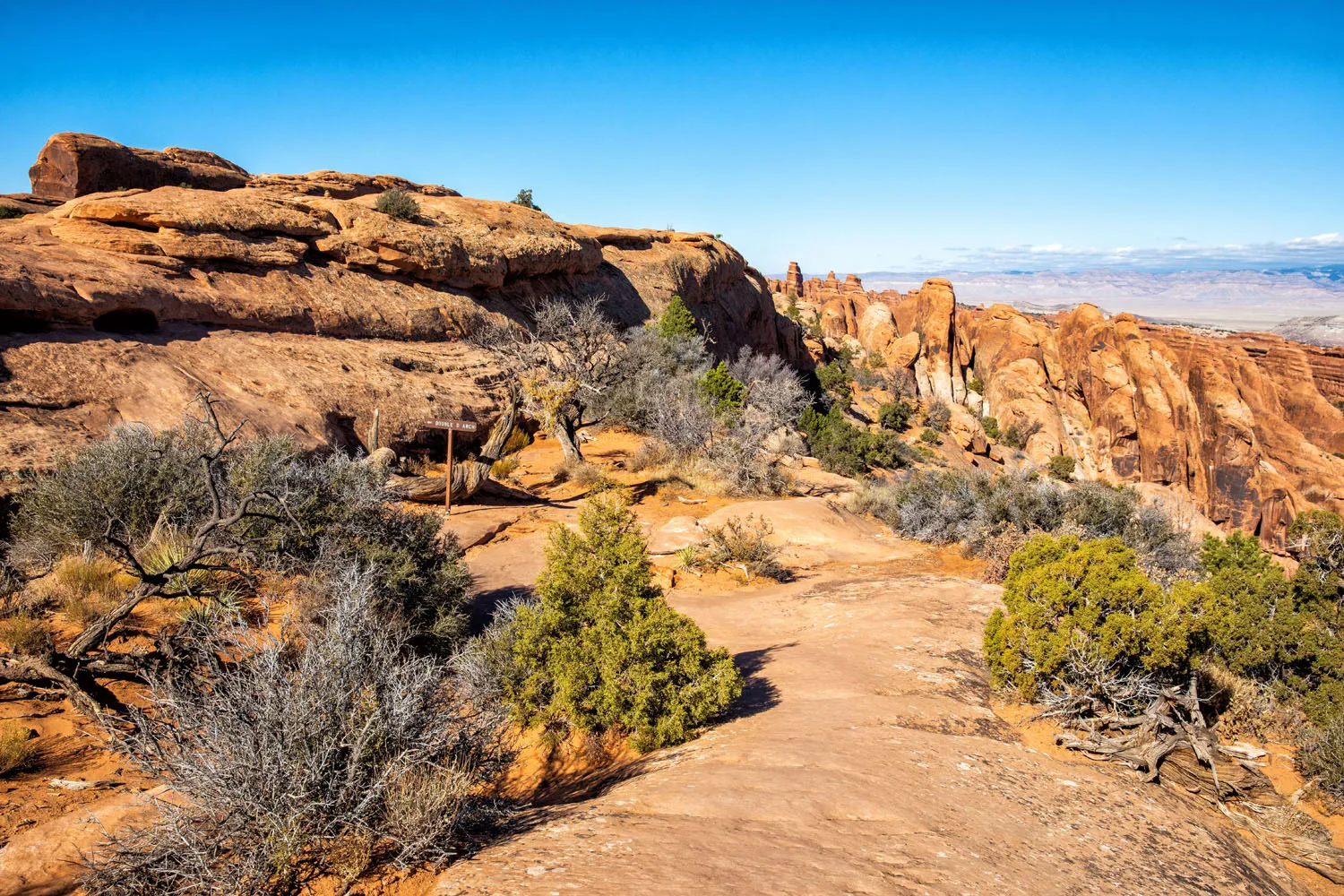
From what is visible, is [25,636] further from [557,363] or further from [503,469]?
[557,363]

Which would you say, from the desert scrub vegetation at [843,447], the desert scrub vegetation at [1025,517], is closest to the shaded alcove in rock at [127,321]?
the desert scrub vegetation at [1025,517]

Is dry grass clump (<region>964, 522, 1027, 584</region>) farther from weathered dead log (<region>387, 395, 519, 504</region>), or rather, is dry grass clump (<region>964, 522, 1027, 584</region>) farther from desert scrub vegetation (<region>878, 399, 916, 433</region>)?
desert scrub vegetation (<region>878, 399, 916, 433</region>)

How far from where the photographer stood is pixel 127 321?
44.9 feet

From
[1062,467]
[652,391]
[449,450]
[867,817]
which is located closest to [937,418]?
[1062,467]

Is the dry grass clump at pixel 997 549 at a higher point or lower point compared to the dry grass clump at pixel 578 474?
lower

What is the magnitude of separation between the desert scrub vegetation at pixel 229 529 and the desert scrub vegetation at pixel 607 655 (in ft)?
5.97

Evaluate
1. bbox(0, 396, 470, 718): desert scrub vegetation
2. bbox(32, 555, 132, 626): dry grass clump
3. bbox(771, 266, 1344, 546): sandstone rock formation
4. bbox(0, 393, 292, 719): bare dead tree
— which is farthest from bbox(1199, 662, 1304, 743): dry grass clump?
bbox(771, 266, 1344, 546): sandstone rock formation

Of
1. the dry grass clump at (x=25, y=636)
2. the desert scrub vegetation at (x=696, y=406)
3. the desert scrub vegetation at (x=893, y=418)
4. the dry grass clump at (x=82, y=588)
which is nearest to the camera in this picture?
the dry grass clump at (x=25, y=636)

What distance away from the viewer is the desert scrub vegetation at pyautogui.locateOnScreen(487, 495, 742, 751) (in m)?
5.37

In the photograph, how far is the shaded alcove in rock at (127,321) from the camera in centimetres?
1313

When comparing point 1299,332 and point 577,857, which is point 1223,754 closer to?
point 577,857

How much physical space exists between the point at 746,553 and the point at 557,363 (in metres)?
11.4

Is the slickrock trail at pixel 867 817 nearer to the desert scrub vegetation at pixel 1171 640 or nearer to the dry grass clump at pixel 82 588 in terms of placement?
the desert scrub vegetation at pixel 1171 640

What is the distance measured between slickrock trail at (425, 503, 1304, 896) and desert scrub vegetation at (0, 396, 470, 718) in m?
3.70
